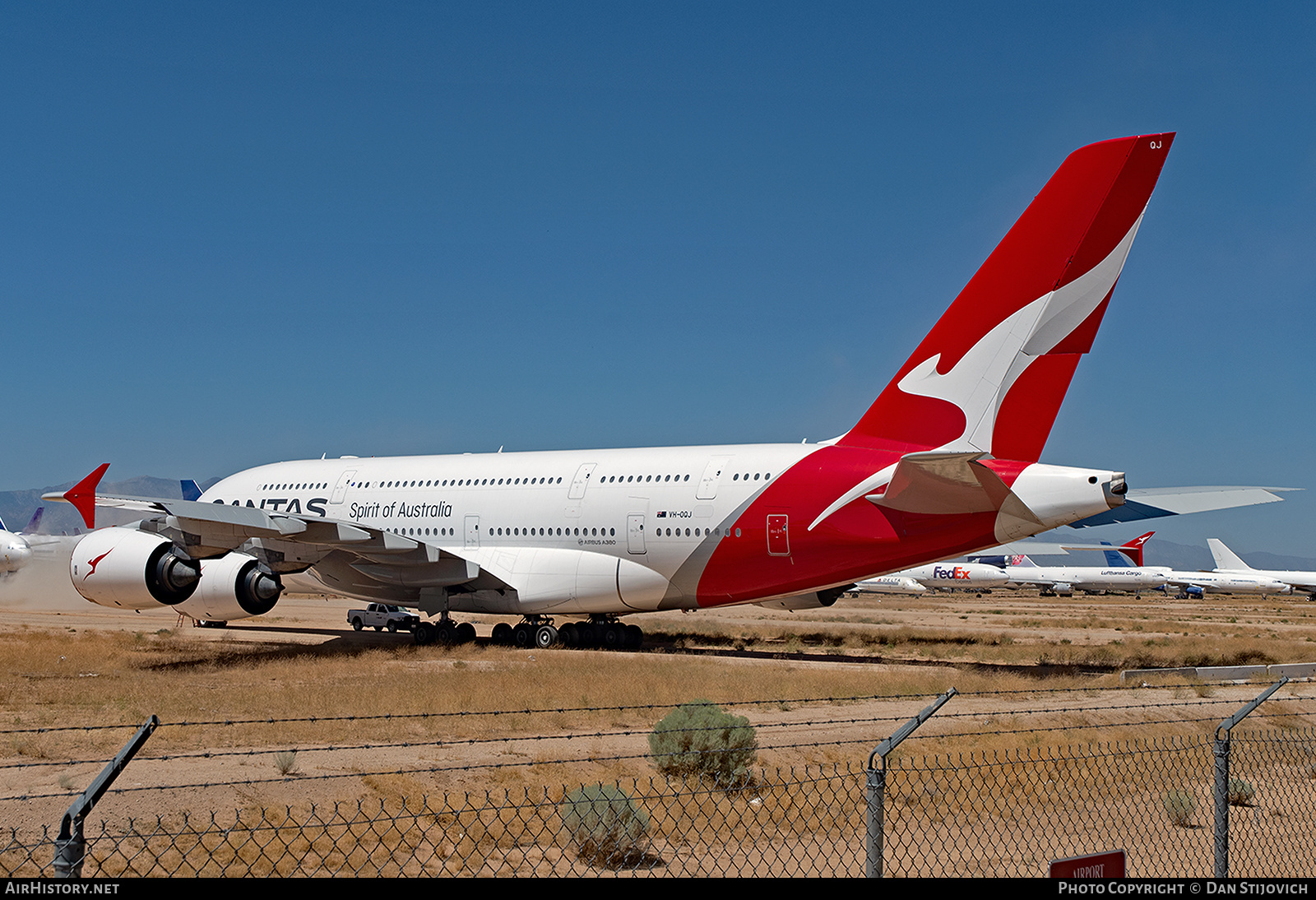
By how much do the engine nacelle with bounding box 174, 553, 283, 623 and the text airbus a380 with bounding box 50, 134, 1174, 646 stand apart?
0.04 meters

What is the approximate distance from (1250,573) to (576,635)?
80.1m

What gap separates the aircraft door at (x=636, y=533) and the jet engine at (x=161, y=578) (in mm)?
7528

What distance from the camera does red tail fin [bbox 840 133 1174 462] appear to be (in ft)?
60.6

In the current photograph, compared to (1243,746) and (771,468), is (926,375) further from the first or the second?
(1243,746)

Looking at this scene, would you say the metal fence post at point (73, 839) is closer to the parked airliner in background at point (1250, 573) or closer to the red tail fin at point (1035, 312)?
the red tail fin at point (1035, 312)

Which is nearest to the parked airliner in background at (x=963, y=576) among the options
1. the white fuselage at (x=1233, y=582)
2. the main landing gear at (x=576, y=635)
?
the white fuselage at (x=1233, y=582)

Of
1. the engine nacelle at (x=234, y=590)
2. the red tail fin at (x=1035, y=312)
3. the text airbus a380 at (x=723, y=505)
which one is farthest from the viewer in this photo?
the engine nacelle at (x=234, y=590)

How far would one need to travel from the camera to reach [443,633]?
2553cm

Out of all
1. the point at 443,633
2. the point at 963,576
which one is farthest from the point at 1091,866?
the point at 963,576

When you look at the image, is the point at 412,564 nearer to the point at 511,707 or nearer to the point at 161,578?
the point at 161,578

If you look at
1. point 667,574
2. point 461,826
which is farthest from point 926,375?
point 461,826

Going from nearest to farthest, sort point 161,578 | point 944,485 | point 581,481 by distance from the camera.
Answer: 1. point 944,485
2. point 161,578
3. point 581,481

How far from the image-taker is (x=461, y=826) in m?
8.24

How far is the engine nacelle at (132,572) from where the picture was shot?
21.8 metres
